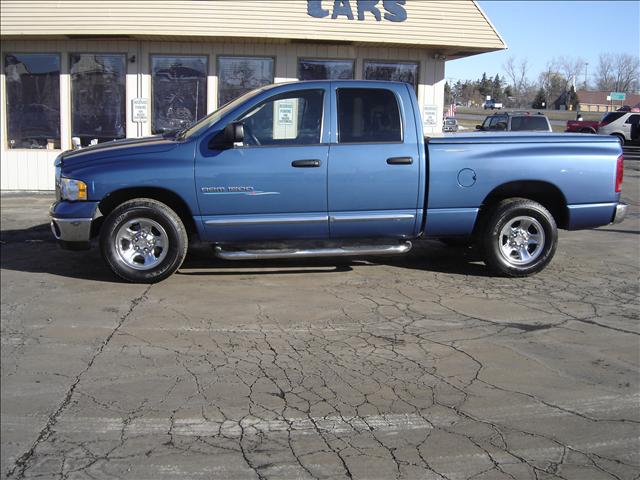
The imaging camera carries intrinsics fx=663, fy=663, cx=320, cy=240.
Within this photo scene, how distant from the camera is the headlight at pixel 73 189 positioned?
6820mm

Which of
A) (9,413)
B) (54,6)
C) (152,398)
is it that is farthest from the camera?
(54,6)

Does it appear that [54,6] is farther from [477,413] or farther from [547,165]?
[477,413]

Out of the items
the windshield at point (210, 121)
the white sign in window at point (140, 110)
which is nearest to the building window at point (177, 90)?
the white sign in window at point (140, 110)

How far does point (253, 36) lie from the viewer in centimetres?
1184

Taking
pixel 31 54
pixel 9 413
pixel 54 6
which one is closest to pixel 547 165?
pixel 9 413

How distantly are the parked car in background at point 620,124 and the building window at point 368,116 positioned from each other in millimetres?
26036

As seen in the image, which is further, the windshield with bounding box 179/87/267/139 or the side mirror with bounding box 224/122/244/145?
the windshield with bounding box 179/87/267/139

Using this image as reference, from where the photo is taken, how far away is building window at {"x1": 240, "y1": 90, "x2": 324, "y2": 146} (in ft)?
22.9

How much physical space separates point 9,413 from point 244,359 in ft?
5.37

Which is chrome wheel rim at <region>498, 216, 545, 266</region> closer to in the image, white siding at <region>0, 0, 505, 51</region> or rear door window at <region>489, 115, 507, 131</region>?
white siding at <region>0, 0, 505, 51</region>

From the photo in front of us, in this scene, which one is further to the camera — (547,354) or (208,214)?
(208,214)

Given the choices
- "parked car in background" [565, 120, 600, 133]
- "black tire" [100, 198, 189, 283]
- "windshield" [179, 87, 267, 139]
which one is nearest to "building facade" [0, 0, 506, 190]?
"windshield" [179, 87, 267, 139]

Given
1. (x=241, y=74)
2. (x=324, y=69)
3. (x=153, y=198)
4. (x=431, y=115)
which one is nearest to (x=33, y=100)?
(x=241, y=74)

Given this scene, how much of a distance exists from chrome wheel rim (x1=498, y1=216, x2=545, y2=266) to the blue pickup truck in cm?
2
